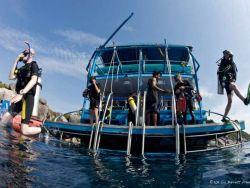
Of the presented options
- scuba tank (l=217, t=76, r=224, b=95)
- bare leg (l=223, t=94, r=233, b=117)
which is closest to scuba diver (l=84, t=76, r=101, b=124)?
scuba tank (l=217, t=76, r=224, b=95)

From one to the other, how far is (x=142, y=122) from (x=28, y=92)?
12.2ft

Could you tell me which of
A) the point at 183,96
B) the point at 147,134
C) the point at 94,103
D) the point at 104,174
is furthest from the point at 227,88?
the point at 104,174

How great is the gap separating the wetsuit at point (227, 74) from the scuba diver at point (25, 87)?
500 centimetres

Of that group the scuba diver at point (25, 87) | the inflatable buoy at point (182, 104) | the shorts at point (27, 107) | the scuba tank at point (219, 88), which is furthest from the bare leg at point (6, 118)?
the scuba tank at point (219, 88)

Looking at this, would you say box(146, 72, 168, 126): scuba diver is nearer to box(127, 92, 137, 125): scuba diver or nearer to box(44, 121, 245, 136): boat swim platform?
box(44, 121, 245, 136): boat swim platform

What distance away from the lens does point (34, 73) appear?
620cm

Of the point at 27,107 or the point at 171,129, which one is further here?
the point at 171,129

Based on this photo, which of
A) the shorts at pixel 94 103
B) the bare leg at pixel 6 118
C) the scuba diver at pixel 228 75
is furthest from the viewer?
the shorts at pixel 94 103

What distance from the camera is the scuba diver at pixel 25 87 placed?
609 centimetres

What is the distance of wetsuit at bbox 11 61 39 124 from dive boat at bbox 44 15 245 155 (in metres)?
2.82

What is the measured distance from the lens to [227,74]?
335 inches

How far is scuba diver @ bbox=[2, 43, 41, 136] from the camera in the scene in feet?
20.0

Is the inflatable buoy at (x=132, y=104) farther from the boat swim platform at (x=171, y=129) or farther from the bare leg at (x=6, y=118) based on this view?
the bare leg at (x=6, y=118)

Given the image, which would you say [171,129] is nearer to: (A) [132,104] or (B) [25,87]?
(A) [132,104]
